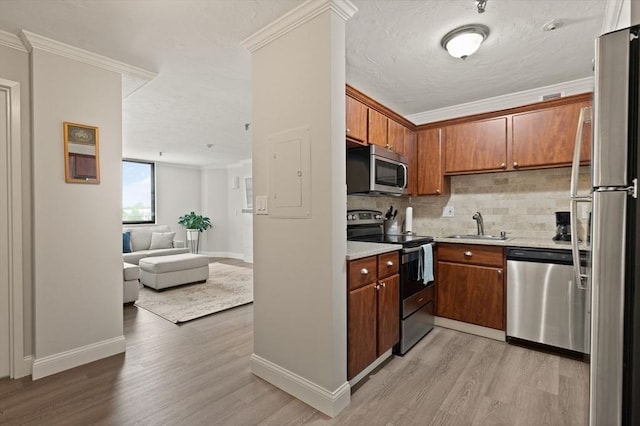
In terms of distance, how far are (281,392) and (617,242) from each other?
1928mm

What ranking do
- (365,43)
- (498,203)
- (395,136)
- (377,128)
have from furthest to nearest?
(498,203)
(395,136)
(377,128)
(365,43)

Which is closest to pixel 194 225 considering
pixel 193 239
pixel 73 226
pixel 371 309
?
pixel 193 239

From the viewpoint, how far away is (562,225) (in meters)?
2.94

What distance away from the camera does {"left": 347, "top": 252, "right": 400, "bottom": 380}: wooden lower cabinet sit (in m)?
1.99

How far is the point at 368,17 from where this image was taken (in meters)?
1.97

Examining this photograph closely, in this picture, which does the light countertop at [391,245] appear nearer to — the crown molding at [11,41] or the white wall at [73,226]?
the white wall at [73,226]

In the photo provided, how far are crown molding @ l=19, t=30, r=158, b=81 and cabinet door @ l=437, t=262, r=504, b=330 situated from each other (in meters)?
3.33

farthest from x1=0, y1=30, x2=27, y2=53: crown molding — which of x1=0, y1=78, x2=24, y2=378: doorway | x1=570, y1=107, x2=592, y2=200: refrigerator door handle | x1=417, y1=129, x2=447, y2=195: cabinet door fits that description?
x1=417, y1=129, x2=447, y2=195: cabinet door

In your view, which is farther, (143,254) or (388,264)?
(143,254)

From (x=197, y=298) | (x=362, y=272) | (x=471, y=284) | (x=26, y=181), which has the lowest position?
(x=197, y=298)

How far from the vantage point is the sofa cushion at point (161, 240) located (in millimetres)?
6109

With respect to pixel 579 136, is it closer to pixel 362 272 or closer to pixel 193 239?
pixel 362 272

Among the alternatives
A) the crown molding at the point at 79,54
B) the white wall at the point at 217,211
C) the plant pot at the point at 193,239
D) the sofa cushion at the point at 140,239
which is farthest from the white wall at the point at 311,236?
the white wall at the point at 217,211

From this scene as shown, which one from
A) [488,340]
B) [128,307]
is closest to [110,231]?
[128,307]
